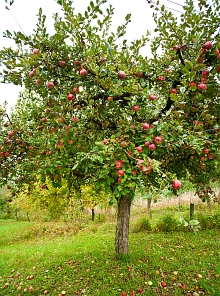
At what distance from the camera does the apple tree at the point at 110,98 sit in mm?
2432

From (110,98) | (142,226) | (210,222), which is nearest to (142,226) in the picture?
(142,226)

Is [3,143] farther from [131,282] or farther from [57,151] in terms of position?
[131,282]

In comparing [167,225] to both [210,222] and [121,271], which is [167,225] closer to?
[210,222]

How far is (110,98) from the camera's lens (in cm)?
299

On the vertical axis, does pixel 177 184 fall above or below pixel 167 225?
above

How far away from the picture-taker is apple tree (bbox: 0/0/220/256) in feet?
7.98

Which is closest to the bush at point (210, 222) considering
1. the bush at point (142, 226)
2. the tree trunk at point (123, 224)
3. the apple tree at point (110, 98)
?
the bush at point (142, 226)

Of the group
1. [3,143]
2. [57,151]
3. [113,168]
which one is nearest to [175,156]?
[113,168]

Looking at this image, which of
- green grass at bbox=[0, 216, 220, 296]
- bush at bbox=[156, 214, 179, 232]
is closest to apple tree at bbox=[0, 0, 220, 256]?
green grass at bbox=[0, 216, 220, 296]

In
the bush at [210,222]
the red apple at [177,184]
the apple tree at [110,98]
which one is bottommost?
the bush at [210,222]

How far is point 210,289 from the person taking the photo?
4.15 meters

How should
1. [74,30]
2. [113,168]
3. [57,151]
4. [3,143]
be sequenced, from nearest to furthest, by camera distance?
[113,168]
[74,30]
[57,151]
[3,143]

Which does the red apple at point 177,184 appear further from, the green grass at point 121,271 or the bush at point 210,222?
the bush at point 210,222

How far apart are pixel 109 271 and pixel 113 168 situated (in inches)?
147
